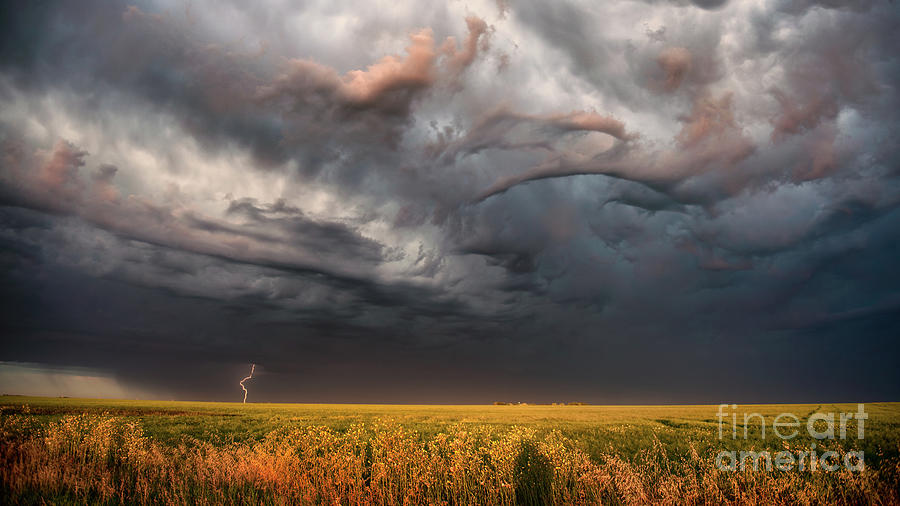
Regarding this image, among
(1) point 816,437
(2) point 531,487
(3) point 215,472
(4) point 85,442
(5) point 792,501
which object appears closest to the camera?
(5) point 792,501

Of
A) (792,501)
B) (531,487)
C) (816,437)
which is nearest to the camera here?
(792,501)

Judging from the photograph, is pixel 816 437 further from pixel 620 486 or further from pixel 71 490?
pixel 71 490

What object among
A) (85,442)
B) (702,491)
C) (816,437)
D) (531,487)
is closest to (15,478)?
(85,442)

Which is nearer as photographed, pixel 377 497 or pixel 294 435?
pixel 377 497

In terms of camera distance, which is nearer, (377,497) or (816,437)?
(377,497)

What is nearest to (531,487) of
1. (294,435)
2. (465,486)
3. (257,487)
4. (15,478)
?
(465,486)

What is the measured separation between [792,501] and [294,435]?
1480 centimetres

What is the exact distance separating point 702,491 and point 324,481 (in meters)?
9.75

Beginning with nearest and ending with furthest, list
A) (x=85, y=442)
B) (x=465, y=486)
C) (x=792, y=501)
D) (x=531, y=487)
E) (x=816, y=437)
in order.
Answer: (x=792, y=501) → (x=465, y=486) → (x=531, y=487) → (x=85, y=442) → (x=816, y=437)

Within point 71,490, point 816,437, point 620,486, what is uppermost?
point 620,486

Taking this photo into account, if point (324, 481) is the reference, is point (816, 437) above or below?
below

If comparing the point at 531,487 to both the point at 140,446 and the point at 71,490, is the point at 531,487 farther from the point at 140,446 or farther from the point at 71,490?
the point at 140,446

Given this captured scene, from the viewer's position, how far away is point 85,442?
50.5 ft

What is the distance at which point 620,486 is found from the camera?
11039 millimetres
